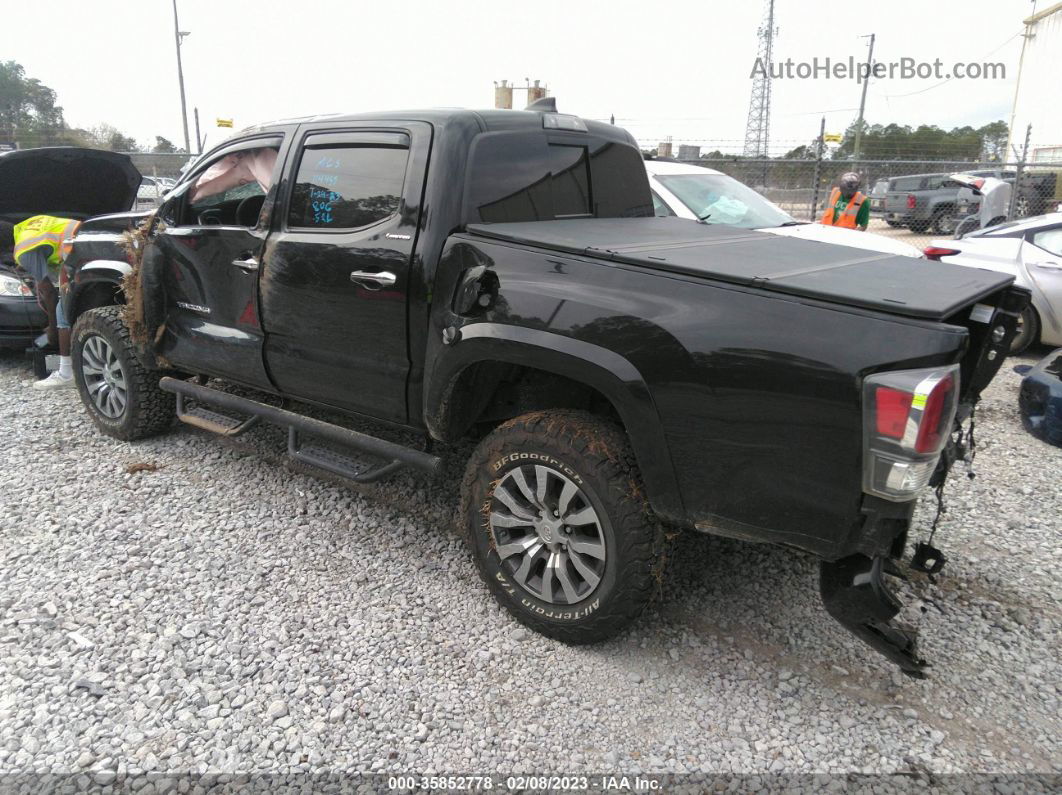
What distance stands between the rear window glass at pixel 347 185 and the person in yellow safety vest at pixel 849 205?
269 inches

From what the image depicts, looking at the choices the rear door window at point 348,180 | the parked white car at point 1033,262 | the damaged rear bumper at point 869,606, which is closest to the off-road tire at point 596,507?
the damaged rear bumper at point 869,606

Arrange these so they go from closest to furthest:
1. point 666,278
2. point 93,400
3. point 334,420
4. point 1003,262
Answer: point 666,278, point 334,420, point 93,400, point 1003,262

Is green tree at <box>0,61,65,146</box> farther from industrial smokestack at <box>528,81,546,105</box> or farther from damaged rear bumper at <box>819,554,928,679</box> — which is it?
damaged rear bumper at <box>819,554,928,679</box>

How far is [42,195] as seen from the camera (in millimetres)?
7172

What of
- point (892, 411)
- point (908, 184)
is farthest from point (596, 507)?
point (908, 184)

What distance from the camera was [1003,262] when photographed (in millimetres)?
7840

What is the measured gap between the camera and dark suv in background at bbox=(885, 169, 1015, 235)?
19617 millimetres

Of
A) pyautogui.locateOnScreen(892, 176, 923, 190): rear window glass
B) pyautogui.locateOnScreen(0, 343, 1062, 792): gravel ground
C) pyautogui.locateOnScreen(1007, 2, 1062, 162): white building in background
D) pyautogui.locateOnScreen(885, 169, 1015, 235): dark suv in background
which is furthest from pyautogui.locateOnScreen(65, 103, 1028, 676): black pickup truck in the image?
pyautogui.locateOnScreen(1007, 2, 1062, 162): white building in background

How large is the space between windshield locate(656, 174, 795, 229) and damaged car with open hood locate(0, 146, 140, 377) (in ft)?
17.3

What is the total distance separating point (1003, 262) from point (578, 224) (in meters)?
6.40

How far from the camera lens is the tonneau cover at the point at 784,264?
7.58ft

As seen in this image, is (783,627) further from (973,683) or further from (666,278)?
(666,278)

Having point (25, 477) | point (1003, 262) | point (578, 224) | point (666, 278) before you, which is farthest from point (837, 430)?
point (1003, 262)

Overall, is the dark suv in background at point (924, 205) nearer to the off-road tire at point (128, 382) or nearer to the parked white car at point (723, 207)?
the parked white car at point (723, 207)
